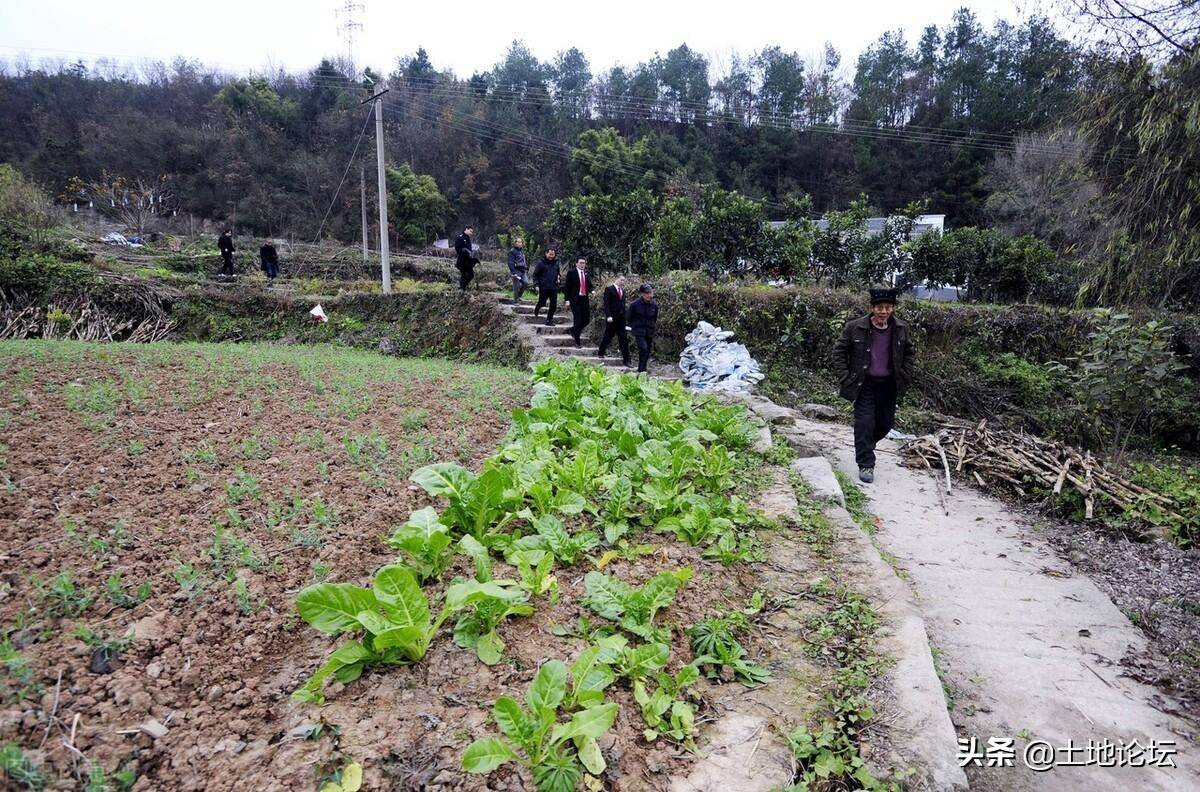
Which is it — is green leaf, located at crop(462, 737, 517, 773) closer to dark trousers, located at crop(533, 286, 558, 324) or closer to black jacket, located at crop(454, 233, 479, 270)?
dark trousers, located at crop(533, 286, 558, 324)

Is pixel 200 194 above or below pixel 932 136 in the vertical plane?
below

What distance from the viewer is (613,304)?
1000 cm

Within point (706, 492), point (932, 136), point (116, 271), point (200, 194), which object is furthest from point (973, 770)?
point (200, 194)

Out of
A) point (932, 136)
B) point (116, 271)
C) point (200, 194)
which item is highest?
point (932, 136)

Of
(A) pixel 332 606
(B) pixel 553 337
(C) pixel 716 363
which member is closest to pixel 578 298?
(B) pixel 553 337

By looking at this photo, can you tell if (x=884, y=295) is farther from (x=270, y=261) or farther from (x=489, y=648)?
(x=270, y=261)


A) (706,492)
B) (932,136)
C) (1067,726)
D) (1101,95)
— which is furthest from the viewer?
(932,136)

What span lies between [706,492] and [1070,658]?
208cm

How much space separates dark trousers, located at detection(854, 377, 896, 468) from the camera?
17.8 feet

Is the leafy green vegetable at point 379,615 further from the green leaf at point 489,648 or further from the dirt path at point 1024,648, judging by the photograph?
the dirt path at point 1024,648

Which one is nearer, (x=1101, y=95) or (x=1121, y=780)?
(x=1121, y=780)

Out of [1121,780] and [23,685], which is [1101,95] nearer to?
[1121,780]

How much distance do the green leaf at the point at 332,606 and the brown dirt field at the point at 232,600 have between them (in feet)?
0.64

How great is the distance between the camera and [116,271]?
1458 cm
